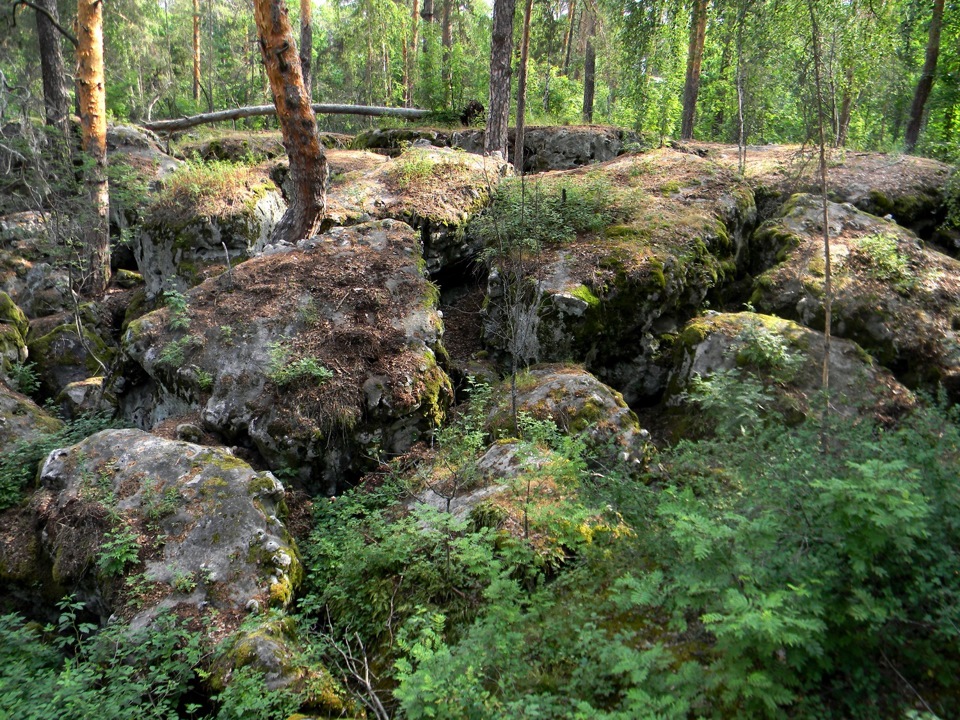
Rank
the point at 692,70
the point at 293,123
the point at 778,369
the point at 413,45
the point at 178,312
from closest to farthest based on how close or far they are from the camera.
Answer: the point at 778,369, the point at 178,312, the point at 293,123, the point at 692,70, the point at 413,45

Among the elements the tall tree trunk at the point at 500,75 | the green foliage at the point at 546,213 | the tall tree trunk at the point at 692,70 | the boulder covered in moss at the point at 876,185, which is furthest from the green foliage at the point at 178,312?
the tall tree trunk at the point at 692,70

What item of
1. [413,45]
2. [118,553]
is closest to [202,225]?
[118,553]

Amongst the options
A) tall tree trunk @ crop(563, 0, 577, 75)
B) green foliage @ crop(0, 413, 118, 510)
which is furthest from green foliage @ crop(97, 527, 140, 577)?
tall tree trunk @ crop(563, 0, 577, 75)

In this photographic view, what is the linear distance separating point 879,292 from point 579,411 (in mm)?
4637

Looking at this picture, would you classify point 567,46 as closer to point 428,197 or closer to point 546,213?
point 428,197

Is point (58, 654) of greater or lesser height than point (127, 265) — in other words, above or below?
below

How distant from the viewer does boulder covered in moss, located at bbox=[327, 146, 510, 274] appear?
31.8 feet

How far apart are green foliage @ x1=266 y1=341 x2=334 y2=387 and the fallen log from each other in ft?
37.3

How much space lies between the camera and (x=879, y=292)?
7668 millimetres

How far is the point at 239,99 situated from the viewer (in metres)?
27.0

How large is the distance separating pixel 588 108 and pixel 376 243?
556 inches

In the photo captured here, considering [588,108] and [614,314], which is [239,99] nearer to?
[588,108]

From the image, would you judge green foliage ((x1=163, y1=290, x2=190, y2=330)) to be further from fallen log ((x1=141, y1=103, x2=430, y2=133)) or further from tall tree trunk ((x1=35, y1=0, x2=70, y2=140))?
fallen log ((x1=141, y1=103, x2=430, y2=133))

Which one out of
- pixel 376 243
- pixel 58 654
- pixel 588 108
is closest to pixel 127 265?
pixel 376 243
